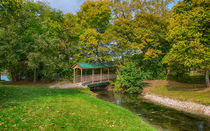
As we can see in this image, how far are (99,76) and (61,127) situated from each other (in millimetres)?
22545

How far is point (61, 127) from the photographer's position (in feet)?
22.6

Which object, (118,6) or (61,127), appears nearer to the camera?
(61,127)

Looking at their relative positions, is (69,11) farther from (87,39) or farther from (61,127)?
(61,127)

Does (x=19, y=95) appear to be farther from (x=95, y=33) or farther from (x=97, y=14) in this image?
(x=97, y=14)

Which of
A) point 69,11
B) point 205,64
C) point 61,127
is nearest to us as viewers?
point 61,127

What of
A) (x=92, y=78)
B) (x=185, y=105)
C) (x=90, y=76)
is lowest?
(x=185, y=105)

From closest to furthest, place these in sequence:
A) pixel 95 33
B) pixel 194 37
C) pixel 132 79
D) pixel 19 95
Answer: pixel 19 95
pixel 194 37
pixel 132 79
pixel 95 33

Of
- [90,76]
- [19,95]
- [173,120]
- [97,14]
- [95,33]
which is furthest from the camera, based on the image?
[97,14]

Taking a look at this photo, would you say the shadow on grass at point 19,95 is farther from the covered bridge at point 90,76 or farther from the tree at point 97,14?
the tree at point 97,14

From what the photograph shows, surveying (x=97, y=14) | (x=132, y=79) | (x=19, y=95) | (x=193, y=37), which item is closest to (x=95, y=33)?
(x=97, y=14)

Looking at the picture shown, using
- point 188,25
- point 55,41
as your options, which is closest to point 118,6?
point 55,41

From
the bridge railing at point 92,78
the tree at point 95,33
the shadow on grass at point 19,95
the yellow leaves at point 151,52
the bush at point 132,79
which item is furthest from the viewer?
the tree at point 95,33

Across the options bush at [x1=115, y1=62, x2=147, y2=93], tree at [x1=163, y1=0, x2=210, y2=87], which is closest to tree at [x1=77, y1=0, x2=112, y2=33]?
bush at [x1=115, y1=62, x2=147, y2=93]

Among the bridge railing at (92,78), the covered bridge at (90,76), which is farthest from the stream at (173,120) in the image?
the bridge railing at (92,78)
